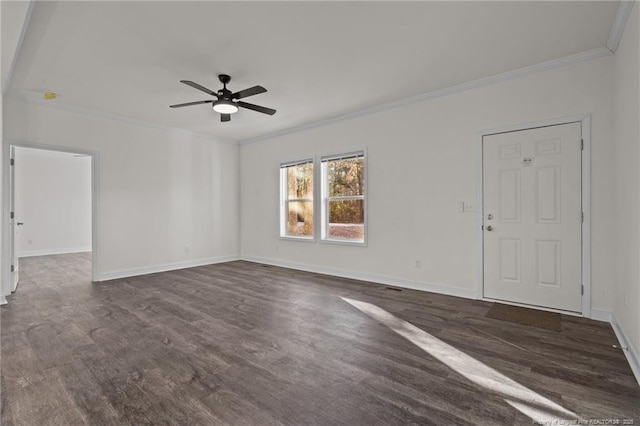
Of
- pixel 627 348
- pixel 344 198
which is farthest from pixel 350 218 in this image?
pixel 627 348

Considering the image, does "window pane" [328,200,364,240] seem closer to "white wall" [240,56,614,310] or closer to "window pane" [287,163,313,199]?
"white wall" [240,56,614,310]

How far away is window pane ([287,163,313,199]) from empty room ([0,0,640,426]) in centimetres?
8

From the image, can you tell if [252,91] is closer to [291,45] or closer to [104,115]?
[291,45]

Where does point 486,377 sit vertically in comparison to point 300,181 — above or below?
below

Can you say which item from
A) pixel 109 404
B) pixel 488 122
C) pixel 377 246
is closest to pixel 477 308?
pixel 377 246

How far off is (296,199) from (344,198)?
1.21 m

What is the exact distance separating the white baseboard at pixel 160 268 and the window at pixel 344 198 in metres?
2.55

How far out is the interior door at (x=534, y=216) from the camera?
3322 millimetres

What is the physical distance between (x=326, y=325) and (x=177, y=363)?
4.47 ft

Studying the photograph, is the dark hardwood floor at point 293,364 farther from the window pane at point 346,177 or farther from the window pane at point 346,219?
the window pane at point 346,177

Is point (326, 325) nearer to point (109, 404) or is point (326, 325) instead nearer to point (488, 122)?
point (109, 404)

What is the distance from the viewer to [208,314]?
3406mm

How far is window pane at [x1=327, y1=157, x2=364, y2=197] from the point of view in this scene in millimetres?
5203

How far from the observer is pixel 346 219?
541 cm
